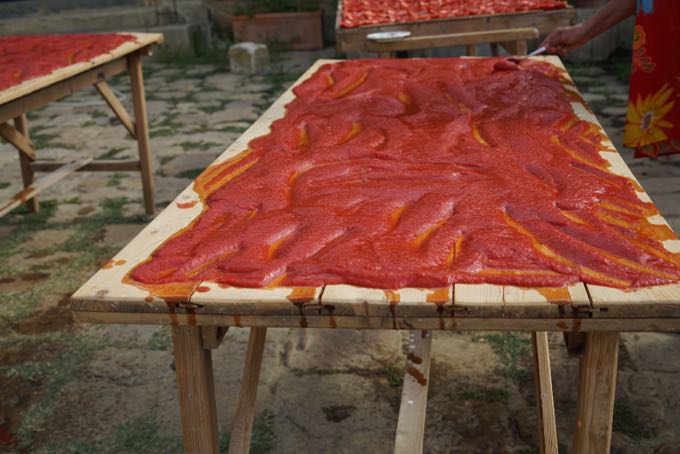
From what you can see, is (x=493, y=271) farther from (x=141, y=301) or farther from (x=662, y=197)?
(x=662, y=197)

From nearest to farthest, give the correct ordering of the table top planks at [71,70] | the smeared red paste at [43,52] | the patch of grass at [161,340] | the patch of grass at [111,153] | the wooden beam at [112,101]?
the table top planks at [71,70]
the patch of grass at [161,340]
the smeared red paste at [43,52]
the wooden beam at [112,101]
the patch of grass at [111,153]

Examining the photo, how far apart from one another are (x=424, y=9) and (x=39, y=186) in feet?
8.57

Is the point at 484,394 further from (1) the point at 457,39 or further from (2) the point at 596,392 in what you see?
(1) the point at 457,39

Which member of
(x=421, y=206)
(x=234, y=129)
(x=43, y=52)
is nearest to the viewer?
(x=421, y=206)

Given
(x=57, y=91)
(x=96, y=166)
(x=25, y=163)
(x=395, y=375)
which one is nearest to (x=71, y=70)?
(x=57, y=91)

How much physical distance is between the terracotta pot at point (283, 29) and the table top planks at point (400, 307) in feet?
27.6

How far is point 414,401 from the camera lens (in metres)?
1.99

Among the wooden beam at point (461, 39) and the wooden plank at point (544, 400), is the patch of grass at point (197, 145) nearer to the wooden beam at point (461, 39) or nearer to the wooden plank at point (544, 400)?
the wooden beam at point (461, 39)

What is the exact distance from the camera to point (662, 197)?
455cm

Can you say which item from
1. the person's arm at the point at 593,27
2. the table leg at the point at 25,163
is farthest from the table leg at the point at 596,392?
the table leg at the point at 25,163

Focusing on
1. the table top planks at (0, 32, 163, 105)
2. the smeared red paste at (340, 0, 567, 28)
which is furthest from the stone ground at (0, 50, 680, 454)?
the smeared red paste at (340, 0, 567, 28)

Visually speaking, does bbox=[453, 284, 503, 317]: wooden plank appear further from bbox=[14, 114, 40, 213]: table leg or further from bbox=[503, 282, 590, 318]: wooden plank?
bbox=[14, 114, 40, 213]: table leg


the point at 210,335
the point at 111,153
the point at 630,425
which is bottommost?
the point at 630,425

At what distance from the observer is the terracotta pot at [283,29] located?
9492 mm
